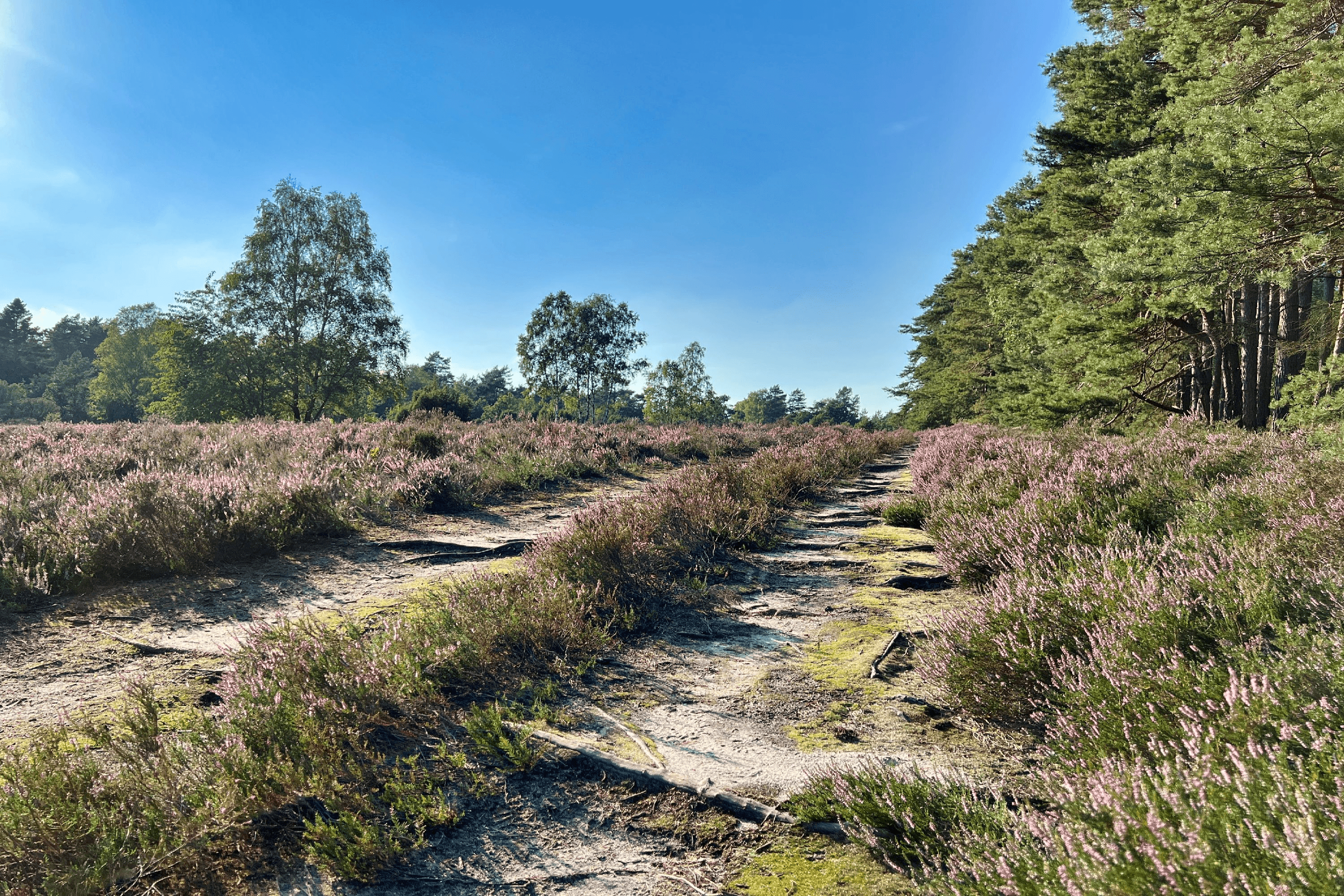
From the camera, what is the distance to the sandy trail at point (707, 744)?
1952 millimetres

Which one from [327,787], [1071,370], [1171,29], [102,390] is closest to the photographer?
[327,787]

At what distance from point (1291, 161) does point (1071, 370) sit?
7.66m

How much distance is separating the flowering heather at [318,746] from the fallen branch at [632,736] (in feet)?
1.51

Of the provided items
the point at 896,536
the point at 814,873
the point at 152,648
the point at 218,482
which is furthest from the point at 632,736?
the point at 218,482

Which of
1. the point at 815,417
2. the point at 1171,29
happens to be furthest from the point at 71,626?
the point at 815,417

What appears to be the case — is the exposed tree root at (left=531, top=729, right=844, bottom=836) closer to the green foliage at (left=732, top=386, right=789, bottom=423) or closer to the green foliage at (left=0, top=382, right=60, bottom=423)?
the green foliage at (left=0, top=382, right=60, bottom=423)

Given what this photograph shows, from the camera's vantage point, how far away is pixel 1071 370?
43.7ft

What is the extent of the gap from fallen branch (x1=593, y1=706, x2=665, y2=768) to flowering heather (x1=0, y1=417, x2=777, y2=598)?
476 cm

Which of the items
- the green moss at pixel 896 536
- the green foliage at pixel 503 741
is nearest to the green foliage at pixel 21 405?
the green moss at pixel 896 536

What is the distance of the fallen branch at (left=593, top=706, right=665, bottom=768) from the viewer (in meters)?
2.51

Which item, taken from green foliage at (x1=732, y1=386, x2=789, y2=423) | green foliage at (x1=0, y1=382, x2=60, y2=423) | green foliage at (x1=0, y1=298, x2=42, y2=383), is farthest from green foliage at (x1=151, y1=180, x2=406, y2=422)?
green foliage at (x1=732, y1=386, x2=789, y2=423)

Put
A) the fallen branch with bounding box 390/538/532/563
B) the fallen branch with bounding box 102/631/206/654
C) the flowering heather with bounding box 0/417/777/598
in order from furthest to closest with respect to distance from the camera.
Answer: the fallen branch with bounding box 390/538/532/563 → the flowering heather with bounding box 0/417/777/598 → the fallen branch with bounding box 102/631/206/654

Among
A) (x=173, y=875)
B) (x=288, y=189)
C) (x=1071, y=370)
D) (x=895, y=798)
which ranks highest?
(x=288, y=189)

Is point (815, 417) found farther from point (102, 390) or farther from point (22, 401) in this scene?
point (22, 401)
